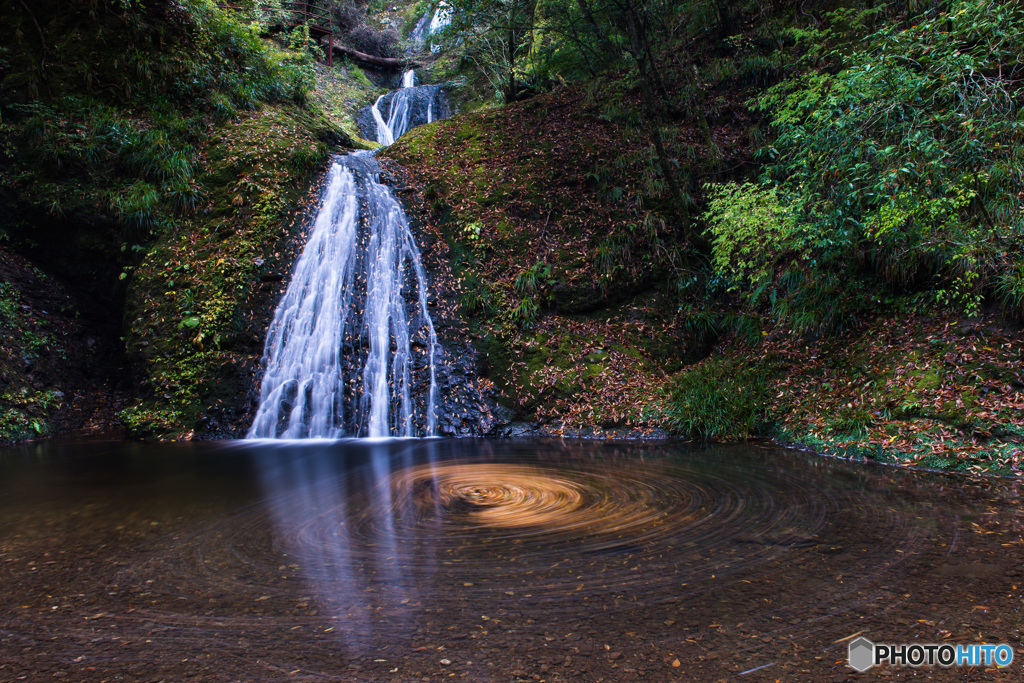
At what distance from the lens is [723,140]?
11.5 metres

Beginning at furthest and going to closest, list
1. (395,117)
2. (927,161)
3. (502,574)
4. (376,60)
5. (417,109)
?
1. (376,60)
2. (395,117)
3. (417,109)
4. (927,161)
5. (502,574)

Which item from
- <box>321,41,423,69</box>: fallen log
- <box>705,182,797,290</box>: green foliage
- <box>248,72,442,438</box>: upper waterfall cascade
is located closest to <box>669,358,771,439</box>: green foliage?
<box>705,182,797,290</box>: green foliage

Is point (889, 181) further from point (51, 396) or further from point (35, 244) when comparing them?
point (35, 244)

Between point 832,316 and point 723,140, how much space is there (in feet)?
18.6

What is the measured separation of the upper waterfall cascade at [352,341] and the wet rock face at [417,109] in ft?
38.5

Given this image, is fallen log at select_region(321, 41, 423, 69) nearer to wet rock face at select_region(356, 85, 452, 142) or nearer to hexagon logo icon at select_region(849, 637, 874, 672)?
wet rock face at select_region(356, 85, 452, 142)

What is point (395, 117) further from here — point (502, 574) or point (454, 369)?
point (502, 574)

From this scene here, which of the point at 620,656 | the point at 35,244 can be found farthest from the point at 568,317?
the point at 35,244

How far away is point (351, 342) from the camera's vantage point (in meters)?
8.70

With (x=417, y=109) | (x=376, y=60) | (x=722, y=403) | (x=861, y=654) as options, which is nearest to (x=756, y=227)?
(x=722, y=403)

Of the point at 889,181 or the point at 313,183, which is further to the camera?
the point at 313,183

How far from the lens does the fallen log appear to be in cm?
2622

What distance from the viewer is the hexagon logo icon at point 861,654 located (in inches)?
75.8

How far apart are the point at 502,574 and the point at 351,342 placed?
21.6 ft
